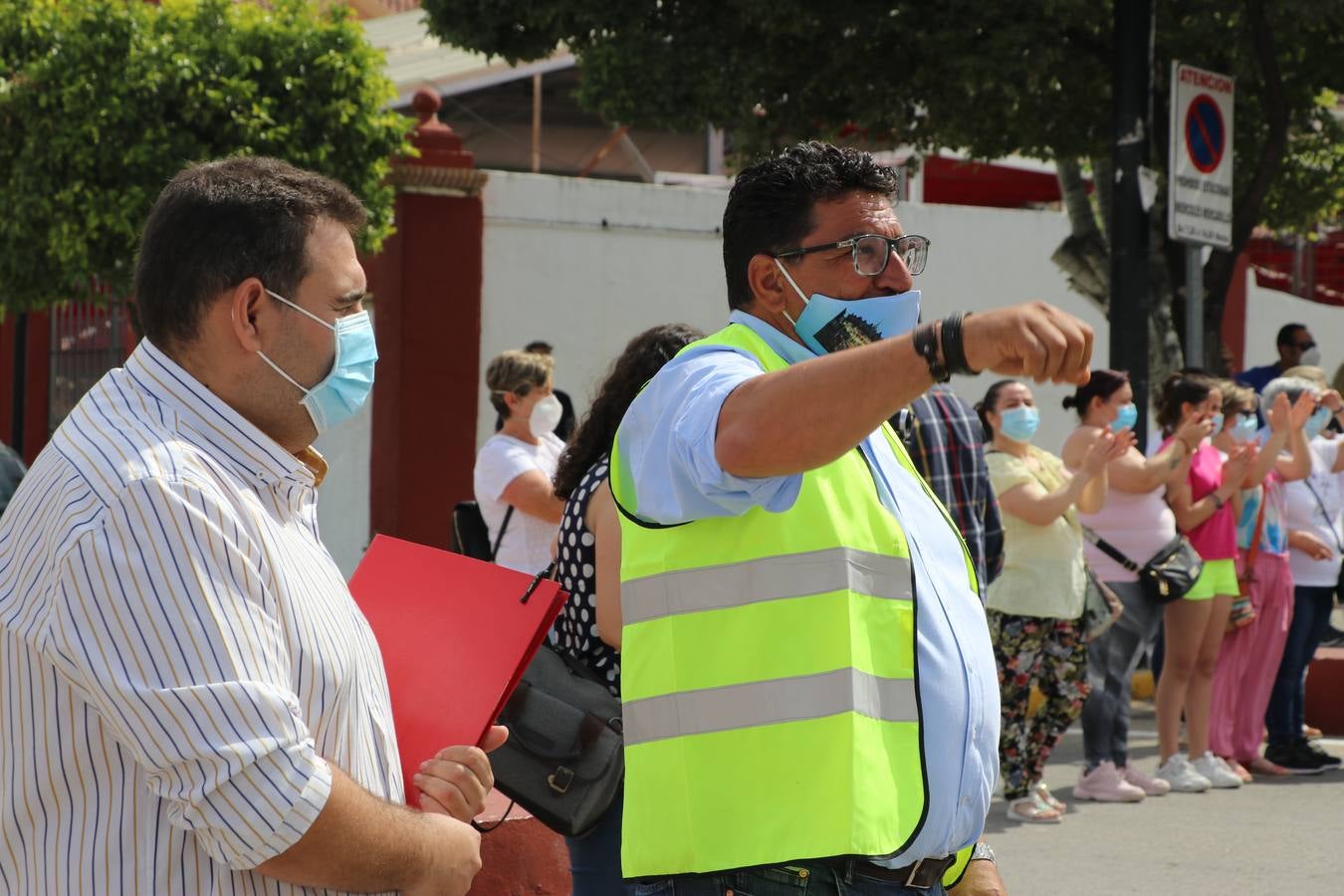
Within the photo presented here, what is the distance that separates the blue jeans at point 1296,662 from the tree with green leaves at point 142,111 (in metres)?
5.80

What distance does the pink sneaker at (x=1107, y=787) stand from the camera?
796 centimetres

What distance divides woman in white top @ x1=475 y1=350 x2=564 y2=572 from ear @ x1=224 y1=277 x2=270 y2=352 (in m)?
4.59

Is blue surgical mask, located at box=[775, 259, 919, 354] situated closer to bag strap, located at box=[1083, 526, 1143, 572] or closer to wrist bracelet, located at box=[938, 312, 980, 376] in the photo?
wrist bracelet, located at box=[938, 312, 980, 376]

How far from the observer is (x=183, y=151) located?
1003 centimetres

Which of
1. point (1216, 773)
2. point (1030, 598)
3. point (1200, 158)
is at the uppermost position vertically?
point (1200, 158)

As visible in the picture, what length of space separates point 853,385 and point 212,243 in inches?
31.2

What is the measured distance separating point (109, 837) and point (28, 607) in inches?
10.7

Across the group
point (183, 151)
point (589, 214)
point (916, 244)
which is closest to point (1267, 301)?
A: point (589, 214)

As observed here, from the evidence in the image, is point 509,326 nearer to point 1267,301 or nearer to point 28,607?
point 1267,301

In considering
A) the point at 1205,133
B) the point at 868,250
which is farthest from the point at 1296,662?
the point at 868,250

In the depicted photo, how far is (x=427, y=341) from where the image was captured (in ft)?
41.6

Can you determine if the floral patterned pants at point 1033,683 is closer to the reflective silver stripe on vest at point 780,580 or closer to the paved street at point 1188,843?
the paved street at point 1188,843

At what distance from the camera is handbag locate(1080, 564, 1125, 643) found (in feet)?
24.6

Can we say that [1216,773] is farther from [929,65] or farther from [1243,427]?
[929,65]
